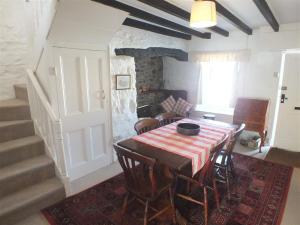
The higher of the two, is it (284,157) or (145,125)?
(145,125)

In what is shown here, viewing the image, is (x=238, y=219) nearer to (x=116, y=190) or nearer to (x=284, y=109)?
(x=116, y=190)

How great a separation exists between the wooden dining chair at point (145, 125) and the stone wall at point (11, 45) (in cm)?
214

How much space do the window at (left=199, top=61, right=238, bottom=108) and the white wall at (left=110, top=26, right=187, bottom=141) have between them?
1.68 m

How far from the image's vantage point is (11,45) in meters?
3.43

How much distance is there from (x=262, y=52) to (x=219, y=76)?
1.00 m

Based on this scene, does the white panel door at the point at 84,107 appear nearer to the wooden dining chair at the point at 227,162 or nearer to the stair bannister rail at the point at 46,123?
the stair bannister rail at the point at 46,123

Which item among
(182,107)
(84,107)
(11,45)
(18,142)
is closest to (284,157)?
(182,107)

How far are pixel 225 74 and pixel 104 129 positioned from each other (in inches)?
122

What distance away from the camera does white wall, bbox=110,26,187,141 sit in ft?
11.0

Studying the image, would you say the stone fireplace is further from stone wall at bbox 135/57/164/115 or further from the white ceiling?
the white ceiling

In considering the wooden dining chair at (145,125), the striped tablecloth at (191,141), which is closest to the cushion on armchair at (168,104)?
the wooden dining chair at (145,125)

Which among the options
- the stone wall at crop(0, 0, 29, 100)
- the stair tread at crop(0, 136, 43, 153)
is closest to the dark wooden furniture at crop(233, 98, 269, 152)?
the stair tread at crop(0, 136, 43, 153)

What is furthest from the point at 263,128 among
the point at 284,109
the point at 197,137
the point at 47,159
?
the point at 47,159

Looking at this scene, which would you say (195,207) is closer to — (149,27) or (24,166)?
(24,166)
